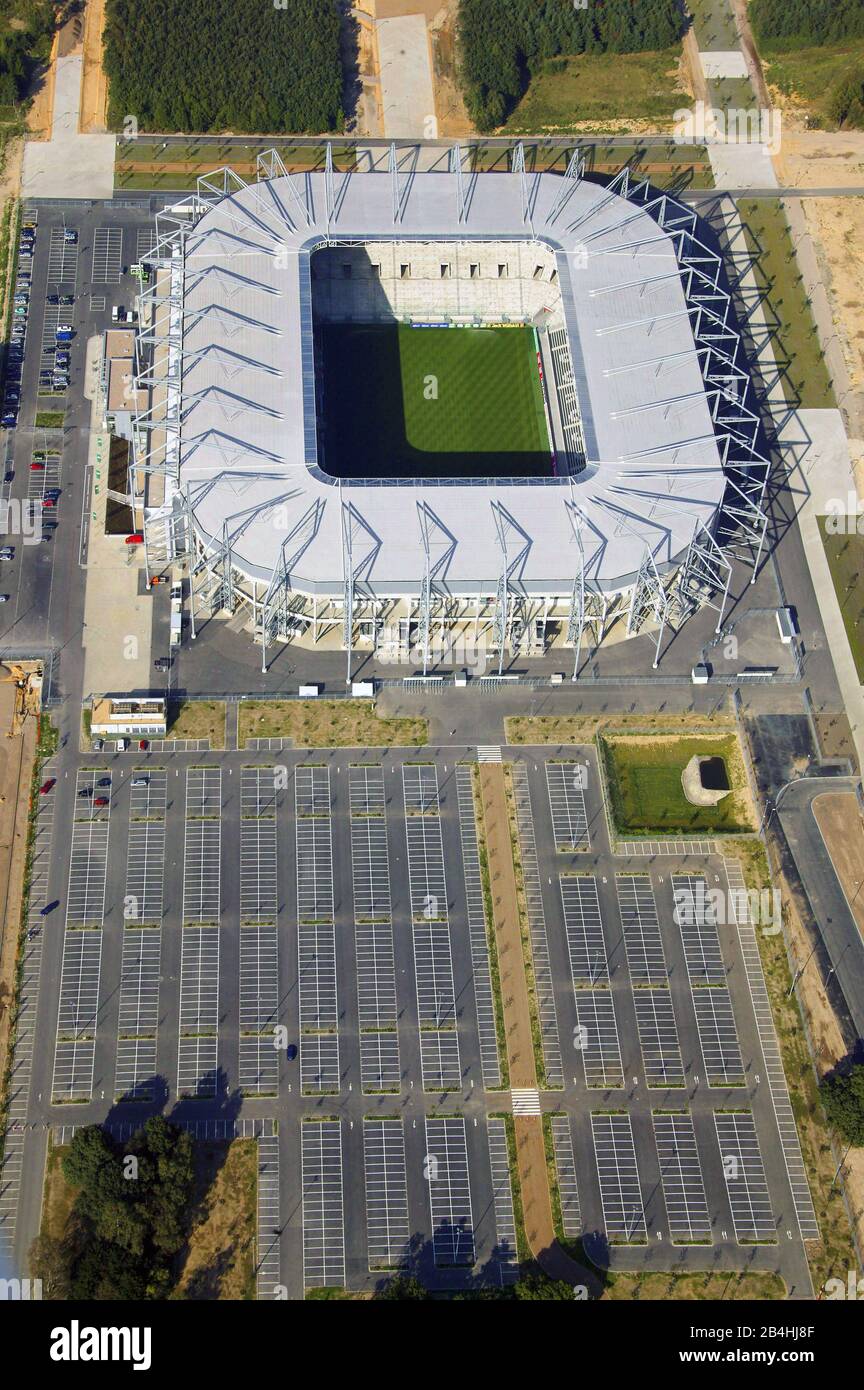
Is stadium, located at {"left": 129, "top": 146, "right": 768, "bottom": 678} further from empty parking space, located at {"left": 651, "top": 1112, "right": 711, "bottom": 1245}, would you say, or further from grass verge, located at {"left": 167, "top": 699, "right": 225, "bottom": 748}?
empty parking space, located at {"left": 651, "top": 1112, "right": 711, "bottom": 1245}

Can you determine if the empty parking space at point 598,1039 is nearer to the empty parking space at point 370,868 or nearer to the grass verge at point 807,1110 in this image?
the grass verge at point 807,1110

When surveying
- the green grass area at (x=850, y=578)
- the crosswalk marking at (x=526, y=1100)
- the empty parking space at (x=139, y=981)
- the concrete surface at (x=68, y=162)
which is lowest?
the crosswalk marking at (x=526, y=1100)

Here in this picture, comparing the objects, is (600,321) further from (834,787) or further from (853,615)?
(834,787)

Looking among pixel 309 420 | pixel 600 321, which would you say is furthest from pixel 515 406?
pixel 309 420

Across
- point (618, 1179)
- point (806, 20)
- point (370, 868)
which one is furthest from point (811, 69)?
point (618, 1179)

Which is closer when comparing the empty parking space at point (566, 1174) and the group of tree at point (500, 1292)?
the group of tree at point (500, 1292)

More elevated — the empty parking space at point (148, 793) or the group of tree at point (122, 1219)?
the empty parking space at point (148, 793)

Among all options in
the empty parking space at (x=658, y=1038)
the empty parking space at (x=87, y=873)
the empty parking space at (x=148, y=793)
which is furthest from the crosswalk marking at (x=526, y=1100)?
the empty parking space at (x=148, y=793)

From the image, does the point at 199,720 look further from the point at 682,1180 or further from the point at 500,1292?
the point at 682,1180
